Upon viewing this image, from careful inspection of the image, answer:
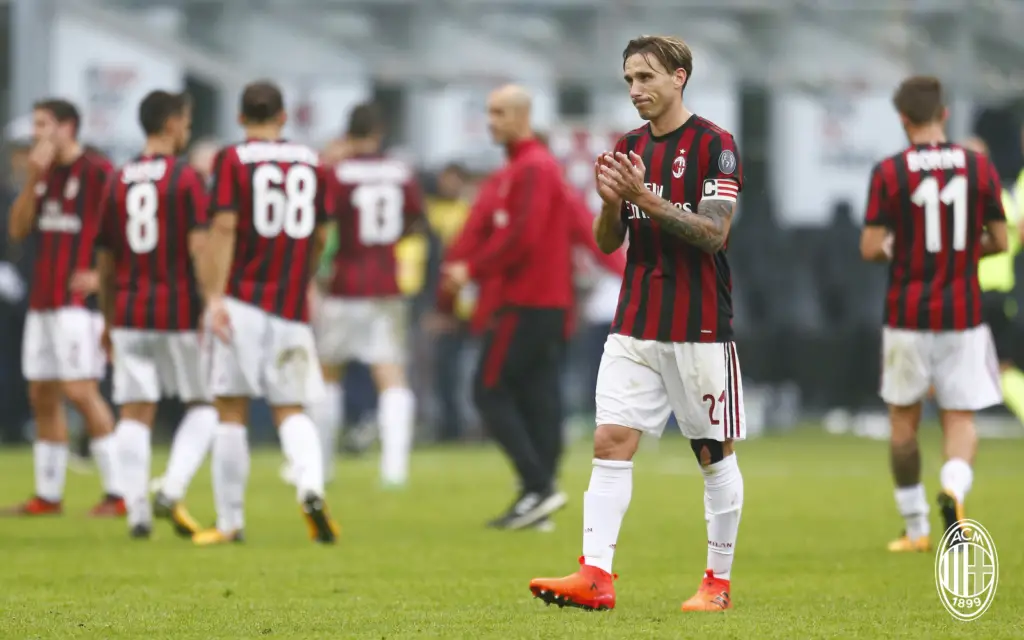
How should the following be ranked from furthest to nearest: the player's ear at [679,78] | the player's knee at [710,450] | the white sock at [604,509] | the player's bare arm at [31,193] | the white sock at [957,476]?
the player's bare arm at [31,193], the white sock at [957,476], the player's knee at [710,450], the player's ear at [679,78], the white sock at [604,509]

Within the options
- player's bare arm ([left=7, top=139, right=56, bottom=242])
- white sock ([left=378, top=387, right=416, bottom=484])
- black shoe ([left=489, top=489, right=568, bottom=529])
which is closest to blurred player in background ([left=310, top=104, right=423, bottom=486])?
white sock ([left=378, top=387, right=416, bottom=484])

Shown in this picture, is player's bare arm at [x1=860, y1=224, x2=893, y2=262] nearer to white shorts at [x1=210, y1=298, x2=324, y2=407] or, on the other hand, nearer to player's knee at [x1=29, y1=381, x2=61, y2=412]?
white shorts at [x1=210, y1=298, x2=324, y2=407]

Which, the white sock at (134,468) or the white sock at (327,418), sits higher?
the white sock at (134,468)

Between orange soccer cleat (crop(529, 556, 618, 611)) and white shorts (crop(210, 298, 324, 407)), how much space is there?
293cm

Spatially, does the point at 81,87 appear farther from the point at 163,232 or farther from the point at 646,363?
the point at 646,363

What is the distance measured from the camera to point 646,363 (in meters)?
6.76

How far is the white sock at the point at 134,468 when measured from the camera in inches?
378

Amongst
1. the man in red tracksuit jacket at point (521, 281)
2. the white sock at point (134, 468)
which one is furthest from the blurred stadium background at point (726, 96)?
the white sock at point (134, 468)

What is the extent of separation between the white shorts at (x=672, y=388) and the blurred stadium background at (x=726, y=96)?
11.3m

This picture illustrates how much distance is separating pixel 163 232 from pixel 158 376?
74 cm

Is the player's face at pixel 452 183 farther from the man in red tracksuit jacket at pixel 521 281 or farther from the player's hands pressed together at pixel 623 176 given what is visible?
the player's hands pressed together at pixel 623 176

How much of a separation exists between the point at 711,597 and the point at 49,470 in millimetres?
5460

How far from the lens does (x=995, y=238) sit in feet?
28.6

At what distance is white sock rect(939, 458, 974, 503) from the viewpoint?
28.1ft
